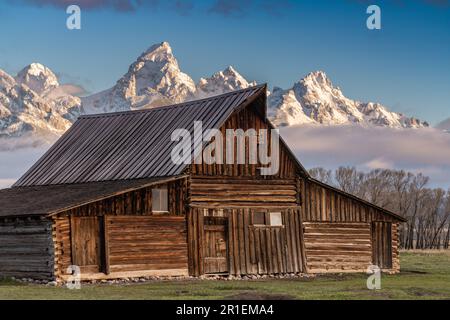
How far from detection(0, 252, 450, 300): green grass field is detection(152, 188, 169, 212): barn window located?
11.1 ft

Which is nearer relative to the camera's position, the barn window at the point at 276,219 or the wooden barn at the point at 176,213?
the wooden barn at the point at 176,213

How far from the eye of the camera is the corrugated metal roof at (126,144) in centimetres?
4759

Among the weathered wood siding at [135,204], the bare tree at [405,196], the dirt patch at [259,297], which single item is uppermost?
the weathered wood siding at [135,204]

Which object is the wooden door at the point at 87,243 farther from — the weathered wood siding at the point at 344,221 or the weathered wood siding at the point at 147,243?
the weathered wood siding at the point at 344,221

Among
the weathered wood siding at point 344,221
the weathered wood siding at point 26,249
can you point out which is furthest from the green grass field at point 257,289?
the weathered wood siding at point 344,221

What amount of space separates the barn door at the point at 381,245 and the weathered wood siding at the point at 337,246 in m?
0.38

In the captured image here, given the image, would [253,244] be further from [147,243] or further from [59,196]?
[59,196]

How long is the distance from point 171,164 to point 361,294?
14205 mm

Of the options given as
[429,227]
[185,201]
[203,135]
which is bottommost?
[429,227]

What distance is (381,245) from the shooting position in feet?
170
